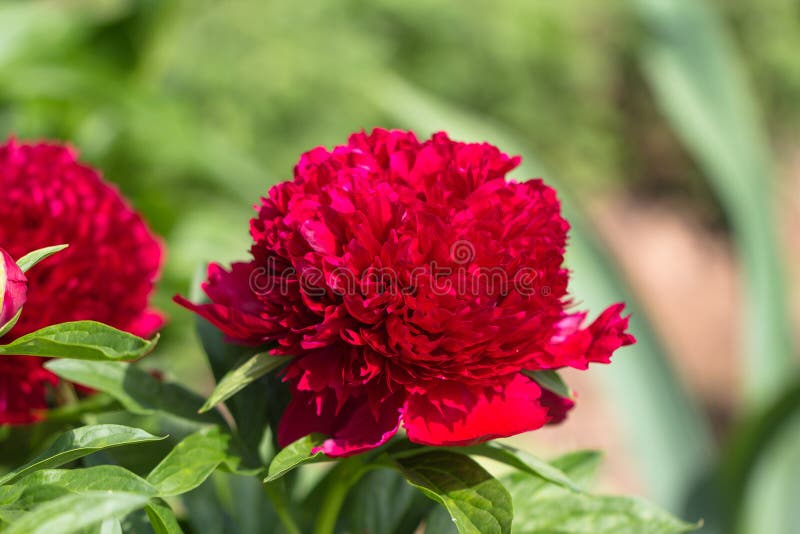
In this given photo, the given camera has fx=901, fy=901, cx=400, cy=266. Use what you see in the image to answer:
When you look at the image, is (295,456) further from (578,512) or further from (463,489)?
(578,512)

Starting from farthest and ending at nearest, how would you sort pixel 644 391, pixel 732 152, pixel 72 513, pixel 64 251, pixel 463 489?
pixel 732 152
pixel 644 391
pixel 64 251
pixel 463 489
pixel 72 513

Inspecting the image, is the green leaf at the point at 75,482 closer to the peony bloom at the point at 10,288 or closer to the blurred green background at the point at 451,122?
the peony bloom at the point at 10,288

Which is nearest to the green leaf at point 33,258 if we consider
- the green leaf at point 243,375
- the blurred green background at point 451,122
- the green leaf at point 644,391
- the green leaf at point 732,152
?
the green leaf at point 243,375

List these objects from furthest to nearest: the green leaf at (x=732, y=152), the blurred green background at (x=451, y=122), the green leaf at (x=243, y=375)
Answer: the green leaf at (x=732, y=152) < the blurred green background at (x=451, y=122) < the green leaf at (x=243, y=375)

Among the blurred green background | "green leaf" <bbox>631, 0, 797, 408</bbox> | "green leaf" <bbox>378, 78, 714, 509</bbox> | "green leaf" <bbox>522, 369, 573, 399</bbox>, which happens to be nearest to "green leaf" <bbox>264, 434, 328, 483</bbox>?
"green leaf" <bbox>522, 369, 573, 399</bbox>

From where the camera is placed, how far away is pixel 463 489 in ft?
1.57

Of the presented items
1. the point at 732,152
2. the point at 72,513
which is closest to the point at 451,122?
the point at 732,152

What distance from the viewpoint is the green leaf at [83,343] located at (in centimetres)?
44

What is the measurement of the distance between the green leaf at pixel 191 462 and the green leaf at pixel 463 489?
103 mm

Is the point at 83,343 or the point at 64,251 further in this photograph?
the point at 64,251

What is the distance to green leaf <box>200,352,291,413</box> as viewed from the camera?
0.47m

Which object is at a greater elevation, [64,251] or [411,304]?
[411,304]

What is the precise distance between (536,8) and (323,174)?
307cm

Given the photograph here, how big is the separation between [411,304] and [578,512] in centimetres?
21
